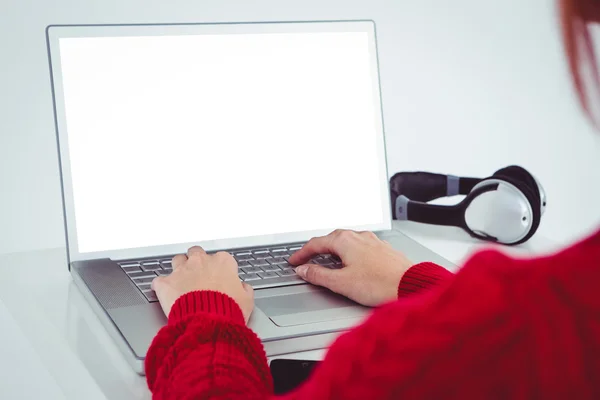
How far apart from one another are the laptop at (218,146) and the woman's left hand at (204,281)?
0.19ft

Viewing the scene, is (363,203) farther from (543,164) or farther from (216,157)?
(543,164)

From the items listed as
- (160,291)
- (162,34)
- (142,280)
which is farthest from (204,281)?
(162,34)

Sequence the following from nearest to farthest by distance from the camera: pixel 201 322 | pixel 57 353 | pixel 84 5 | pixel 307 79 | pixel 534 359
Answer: pixel 534 359, pixel 201 322, pixel 57 353, pixel 307 79, pixel 84 5

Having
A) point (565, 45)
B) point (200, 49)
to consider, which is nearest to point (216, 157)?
point (200, 49)

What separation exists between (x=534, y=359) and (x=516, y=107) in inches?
83.5

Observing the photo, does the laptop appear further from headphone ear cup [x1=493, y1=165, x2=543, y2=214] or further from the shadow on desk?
headphone ear cup [x1=493, y1=165, x2=543, y2=214]

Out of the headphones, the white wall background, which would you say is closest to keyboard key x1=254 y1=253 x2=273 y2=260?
the headphones

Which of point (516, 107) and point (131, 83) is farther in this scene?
point (516, 107)

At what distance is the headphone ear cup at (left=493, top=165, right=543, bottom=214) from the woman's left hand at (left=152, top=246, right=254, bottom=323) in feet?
1.72

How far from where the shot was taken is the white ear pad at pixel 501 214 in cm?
129

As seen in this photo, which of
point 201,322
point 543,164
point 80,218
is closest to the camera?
point 201,322

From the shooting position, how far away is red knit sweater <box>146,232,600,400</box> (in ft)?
1.39

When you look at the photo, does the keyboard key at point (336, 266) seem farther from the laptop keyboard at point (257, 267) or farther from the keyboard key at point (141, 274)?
the keyboard key at point (141, 274)

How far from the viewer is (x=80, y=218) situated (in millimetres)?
1137
